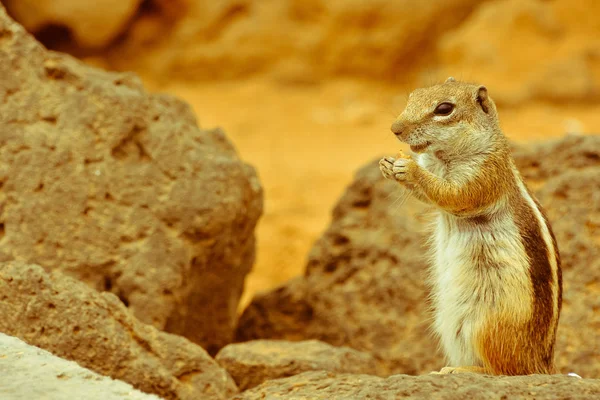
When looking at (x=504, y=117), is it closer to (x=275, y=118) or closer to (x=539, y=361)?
(x=275, y=118)

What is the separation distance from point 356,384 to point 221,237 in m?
1.63

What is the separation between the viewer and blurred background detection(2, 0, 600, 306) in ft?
40.5

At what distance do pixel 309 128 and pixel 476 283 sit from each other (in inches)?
322

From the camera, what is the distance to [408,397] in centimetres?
321

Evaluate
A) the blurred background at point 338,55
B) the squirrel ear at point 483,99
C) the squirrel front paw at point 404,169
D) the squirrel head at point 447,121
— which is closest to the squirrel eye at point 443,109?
the squirrel head at point 447,121

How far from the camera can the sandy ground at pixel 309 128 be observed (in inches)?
389

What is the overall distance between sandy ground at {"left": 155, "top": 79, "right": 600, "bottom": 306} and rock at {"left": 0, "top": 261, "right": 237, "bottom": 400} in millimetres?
5151

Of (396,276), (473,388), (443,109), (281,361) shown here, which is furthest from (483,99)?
(473,388)

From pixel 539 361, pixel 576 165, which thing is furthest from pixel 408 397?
pixel 576 165

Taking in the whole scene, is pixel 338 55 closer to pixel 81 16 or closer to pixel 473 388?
pixel 81 16

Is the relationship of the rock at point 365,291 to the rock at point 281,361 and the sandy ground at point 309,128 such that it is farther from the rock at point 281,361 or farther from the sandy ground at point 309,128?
the sandy ground at point 309,128

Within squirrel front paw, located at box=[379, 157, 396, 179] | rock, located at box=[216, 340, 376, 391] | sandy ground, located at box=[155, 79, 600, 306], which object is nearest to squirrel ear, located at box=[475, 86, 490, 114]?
squirrel front paw, located at box=[379, 157, 396, 179]

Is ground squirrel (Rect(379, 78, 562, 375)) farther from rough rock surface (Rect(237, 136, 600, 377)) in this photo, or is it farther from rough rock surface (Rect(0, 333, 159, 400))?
rough rock surface (Rect(0, 333, 159, 400))

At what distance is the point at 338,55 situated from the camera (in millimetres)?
13070
